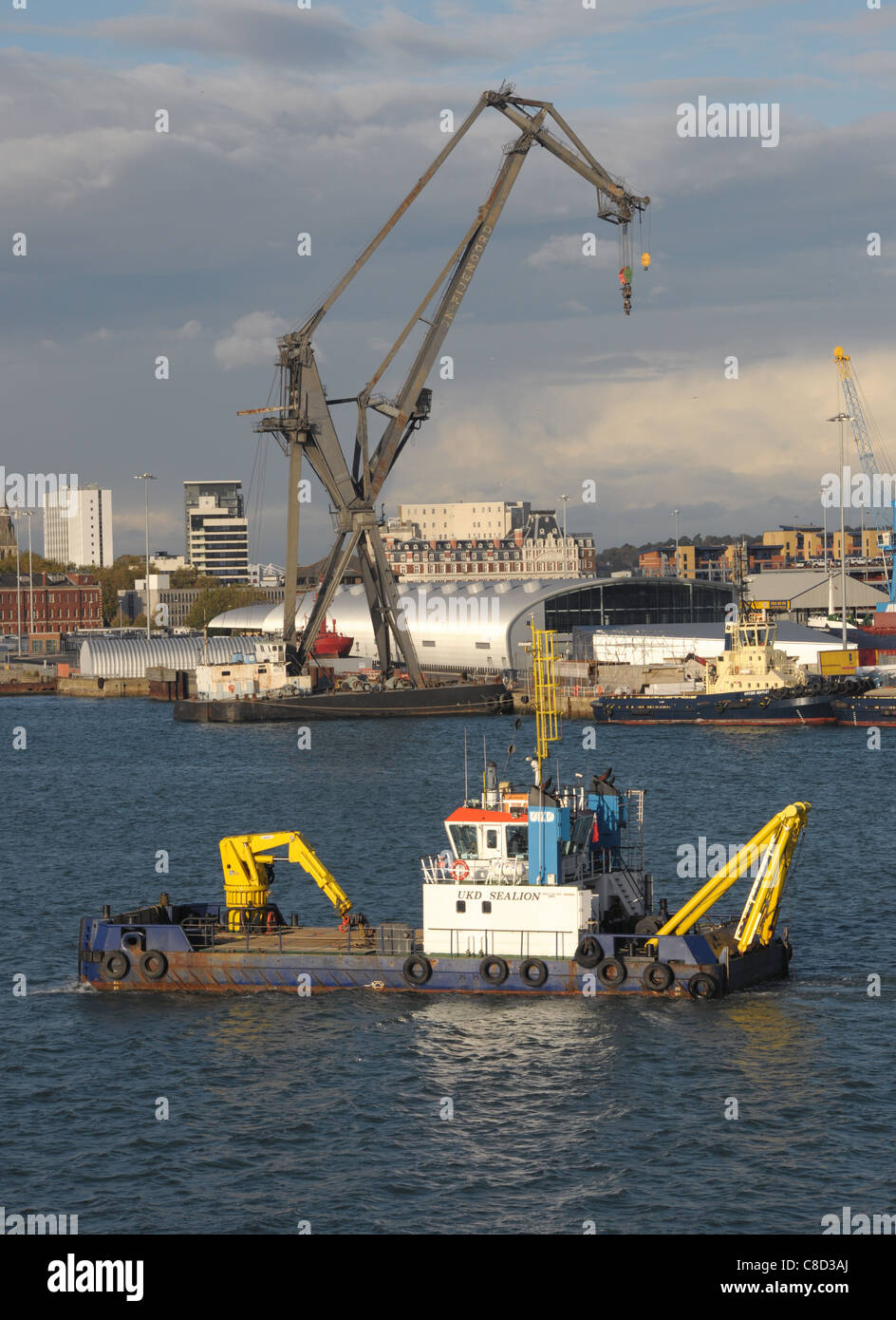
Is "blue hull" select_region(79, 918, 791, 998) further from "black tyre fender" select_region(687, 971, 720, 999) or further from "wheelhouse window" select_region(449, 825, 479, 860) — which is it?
"wheelhouse window" select_region(449, 825, 479, 860)

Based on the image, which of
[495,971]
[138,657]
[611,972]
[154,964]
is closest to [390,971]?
[495,971]

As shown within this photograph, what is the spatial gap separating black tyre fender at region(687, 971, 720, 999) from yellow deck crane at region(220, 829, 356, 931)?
Result: 6796 mm

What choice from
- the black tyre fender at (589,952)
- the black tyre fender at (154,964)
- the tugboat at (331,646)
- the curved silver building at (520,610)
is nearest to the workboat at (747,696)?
the curved silver building at (520,610)

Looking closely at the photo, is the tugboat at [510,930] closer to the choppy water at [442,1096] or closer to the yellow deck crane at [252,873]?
the yellow deck crane at [252,873]

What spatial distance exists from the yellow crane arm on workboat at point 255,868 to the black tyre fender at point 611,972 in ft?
17.5

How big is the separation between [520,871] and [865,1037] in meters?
6.52

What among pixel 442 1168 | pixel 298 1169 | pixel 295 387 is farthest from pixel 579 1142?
pixel 295 387

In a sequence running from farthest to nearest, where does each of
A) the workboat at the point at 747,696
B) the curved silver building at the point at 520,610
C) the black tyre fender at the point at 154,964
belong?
the curved silver building at the point at 520,610, the workboat at the point at 747,696, the black tyre fender at the point at 154,964

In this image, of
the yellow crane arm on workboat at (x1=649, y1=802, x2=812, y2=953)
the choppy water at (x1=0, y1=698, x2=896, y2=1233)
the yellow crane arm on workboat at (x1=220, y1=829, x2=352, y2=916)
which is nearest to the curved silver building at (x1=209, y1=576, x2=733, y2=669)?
the choppy water at (x1=0, y1=698, x2=896, y2=1233)

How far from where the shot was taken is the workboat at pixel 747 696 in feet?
289

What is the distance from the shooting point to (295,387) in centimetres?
9831

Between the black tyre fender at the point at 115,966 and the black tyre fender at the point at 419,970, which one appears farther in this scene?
the black tyre fender at the point at 115,966

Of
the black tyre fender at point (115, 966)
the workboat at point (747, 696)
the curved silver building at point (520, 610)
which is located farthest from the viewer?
the curved silver building at point (520, 610)

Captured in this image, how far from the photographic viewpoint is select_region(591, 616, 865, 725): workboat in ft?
289
